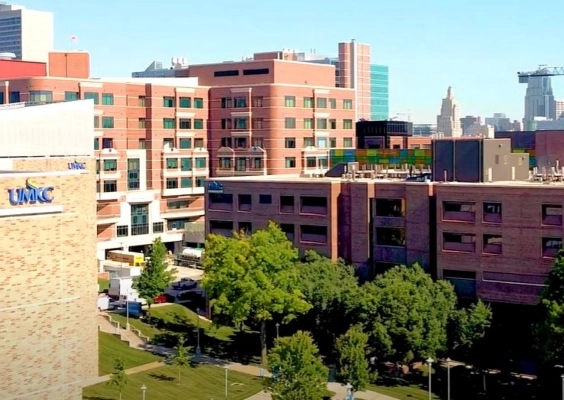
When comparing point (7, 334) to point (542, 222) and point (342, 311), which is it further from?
point (542, 222)

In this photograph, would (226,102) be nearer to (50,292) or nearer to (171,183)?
(171,183)

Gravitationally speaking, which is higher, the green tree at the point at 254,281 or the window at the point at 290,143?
the window at the point at 290,143

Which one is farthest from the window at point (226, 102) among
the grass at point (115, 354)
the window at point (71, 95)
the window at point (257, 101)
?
the grass at point (115, 354)

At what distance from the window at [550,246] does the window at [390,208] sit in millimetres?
11982

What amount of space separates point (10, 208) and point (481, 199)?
121 feet

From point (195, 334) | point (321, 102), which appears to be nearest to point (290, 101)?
point (321, 102)

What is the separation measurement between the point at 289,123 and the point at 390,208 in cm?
5069

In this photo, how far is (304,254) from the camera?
266ft

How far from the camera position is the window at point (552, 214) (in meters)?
68.6

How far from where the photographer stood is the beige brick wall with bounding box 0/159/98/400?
48812 mm

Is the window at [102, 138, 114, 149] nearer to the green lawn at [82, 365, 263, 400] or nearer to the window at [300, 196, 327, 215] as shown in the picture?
the window at [300, 196, 327, 215]

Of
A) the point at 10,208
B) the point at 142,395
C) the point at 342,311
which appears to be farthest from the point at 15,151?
the point at 342,311

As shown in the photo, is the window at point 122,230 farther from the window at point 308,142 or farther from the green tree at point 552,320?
the green tree at point 552,320

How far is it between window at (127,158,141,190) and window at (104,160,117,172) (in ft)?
8.15
